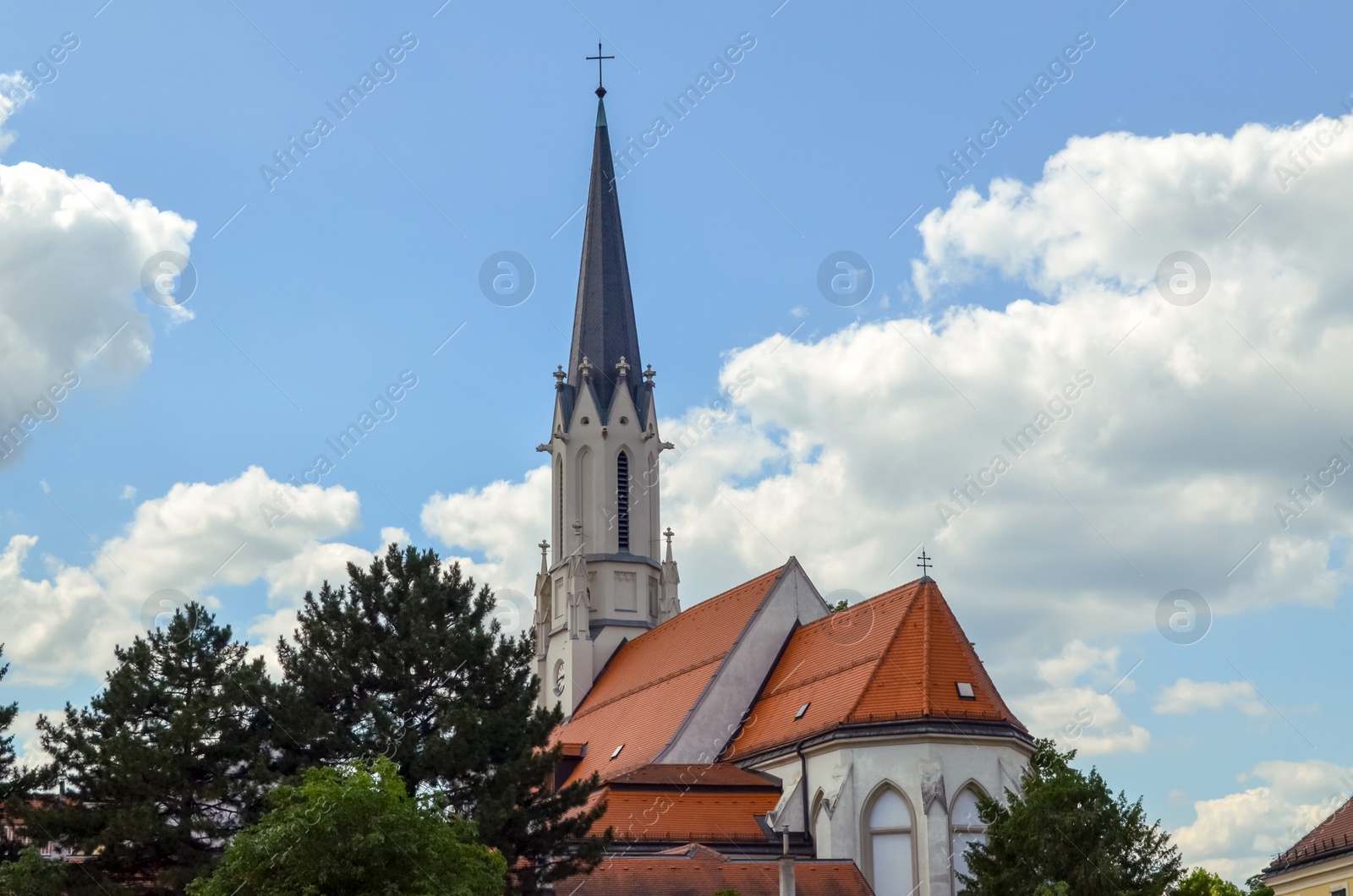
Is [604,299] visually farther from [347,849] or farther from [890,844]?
[347,849]

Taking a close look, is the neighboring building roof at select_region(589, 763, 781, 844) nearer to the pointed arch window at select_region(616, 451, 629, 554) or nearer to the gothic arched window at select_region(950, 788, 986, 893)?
the gothic arched window at select_region(950, 788, 986, 893)

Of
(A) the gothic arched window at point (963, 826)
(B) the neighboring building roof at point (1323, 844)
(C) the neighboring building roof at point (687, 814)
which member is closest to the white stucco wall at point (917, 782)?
(A) the gothic arched window at point (963, 826)

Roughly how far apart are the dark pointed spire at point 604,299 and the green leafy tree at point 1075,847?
3651 centimetres

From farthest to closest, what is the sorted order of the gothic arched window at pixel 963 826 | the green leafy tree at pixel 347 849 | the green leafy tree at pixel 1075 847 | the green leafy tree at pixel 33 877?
1. the gothic arched window at pixel 963 826
2. the green leafy tree at pixel 33 877
3. the green leafy tree at pixel 1075 847
4. the green leafy tree at pixel 347 849

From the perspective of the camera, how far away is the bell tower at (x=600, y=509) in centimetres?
6103

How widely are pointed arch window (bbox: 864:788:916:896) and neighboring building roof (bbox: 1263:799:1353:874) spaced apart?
1037 centimetres

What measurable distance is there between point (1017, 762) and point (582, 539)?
25106mm

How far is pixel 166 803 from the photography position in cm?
3278

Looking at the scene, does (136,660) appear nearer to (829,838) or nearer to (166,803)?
(166,803)

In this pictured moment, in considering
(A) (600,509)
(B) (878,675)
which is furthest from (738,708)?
(A) (600,509)

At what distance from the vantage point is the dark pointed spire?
6444cm

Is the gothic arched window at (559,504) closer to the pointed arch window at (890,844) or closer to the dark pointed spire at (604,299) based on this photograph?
the dark pointed spire at (604,299)

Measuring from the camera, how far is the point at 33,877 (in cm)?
3114

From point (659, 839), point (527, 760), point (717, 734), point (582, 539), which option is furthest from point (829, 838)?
point (582, 539)
